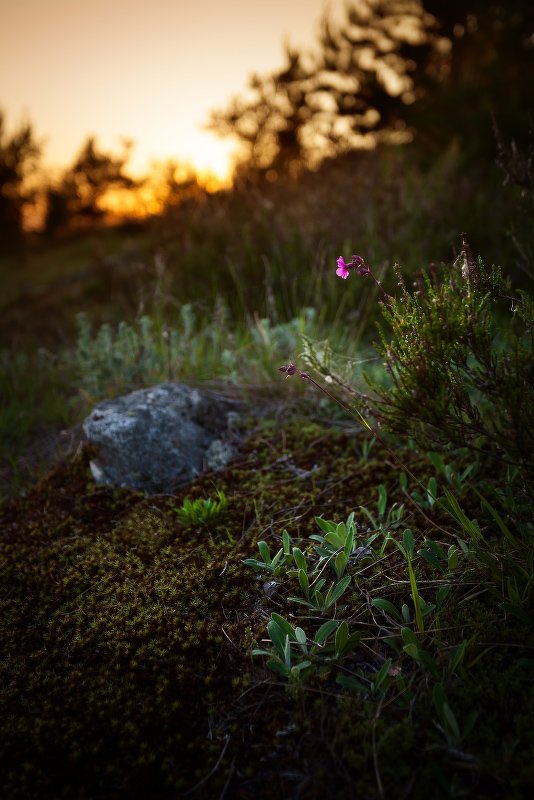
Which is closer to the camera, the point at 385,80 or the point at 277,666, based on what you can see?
the point at 277,666

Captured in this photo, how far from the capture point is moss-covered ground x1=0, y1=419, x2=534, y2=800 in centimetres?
114

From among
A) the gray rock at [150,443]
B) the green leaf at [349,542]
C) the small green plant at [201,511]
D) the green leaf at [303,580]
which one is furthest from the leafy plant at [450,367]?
the gray rock at [150,443]

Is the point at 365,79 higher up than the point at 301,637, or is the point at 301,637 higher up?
the point at 365,79

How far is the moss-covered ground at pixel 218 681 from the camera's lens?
1.14 metres

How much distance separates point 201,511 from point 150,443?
0.55 meters

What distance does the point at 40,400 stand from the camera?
404cm

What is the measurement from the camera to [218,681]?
1.38 metres

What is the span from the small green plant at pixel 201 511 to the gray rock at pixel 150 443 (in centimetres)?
33

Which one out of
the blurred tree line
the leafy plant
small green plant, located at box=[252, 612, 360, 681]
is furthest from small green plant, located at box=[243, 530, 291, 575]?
the blurred tree line

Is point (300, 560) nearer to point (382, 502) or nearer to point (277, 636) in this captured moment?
point (277, 636)

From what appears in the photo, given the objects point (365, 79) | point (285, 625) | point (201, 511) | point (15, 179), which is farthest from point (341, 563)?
point (15, 179)

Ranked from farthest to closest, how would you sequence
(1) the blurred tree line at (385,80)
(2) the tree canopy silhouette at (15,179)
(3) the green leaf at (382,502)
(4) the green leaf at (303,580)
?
(2) the tree canopy silhouette at (15,179), (1) the blurred tree line at (385,80), (3) the green leaf at (382,502), (4) the green leaf at (303,580)

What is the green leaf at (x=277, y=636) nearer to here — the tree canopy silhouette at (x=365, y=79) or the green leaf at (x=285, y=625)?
the green leaf at (x=285, y=625)

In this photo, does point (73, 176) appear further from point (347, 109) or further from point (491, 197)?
point (491, 197)
